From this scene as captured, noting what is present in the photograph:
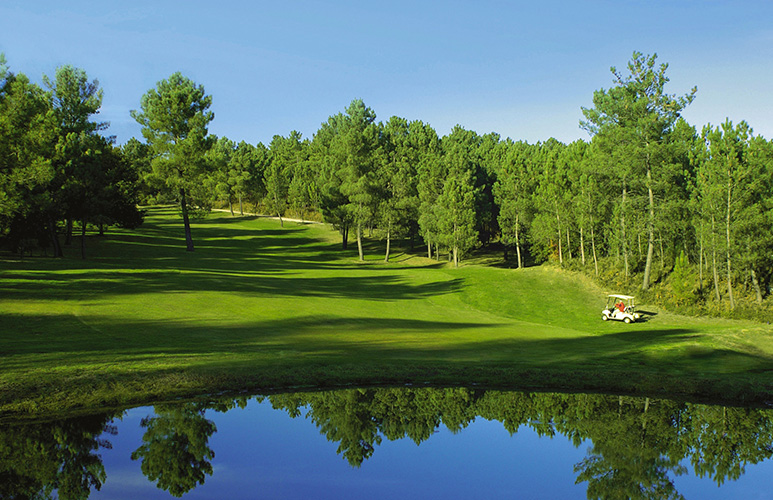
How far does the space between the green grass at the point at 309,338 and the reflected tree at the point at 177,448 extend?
1.44 metres

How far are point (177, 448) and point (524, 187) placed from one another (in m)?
67.6

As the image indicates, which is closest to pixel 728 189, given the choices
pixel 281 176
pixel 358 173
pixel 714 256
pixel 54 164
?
pixel 714 256

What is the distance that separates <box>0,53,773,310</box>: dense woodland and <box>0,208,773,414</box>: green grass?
6.20 m

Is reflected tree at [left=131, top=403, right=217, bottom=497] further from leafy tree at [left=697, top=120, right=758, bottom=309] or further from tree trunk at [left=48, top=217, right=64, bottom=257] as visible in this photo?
leafy tree at [left=697, top=120, right=758, bottom=309]

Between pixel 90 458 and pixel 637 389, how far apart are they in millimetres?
16016

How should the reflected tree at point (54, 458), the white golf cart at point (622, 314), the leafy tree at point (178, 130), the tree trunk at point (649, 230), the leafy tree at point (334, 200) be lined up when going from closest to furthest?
the reflected tree at point (54, 458), the white golf cart at point (622, 314), the tree trunk at point (649, 230), the leafy tree at point (178, 130), the leafy tree at point (334, 200)

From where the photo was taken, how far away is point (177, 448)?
39.4 ft

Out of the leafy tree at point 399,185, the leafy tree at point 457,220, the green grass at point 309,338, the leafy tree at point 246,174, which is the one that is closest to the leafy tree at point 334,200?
the leafy tree at point 399,185

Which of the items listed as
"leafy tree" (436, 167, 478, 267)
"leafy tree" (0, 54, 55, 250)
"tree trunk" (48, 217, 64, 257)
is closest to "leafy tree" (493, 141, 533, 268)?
"leafy tree" (436, 167, 478, 267)

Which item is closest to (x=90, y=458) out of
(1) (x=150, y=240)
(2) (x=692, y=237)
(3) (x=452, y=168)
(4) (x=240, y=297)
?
(4) (x=240, y=297)

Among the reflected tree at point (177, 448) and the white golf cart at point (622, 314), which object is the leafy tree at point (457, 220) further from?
the reflected tree at point (177, 448)

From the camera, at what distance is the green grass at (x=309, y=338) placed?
16.8 m

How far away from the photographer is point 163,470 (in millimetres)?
10977

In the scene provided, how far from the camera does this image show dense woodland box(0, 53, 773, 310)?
137ft
